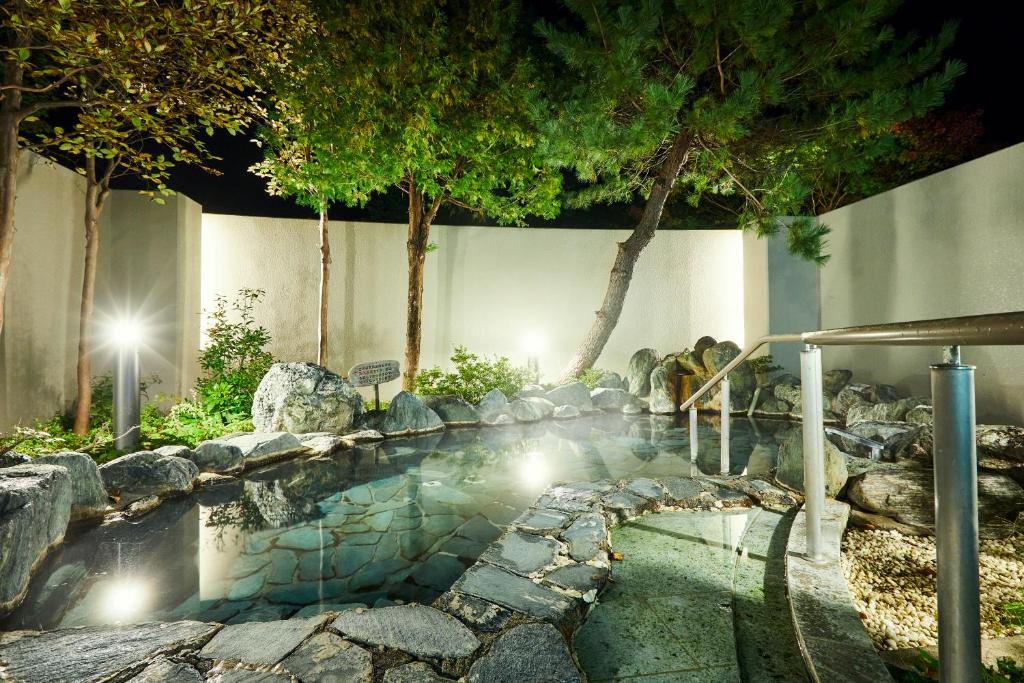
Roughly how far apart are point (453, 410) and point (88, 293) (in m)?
4.35

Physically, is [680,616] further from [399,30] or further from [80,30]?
[399,30]

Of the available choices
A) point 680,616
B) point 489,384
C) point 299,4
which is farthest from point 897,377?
point 299,4

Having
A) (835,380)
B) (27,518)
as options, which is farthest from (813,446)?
(835,380)

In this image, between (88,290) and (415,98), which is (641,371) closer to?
(415,98)

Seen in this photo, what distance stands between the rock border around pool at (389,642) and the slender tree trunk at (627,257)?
620cm

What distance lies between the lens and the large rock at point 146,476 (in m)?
3.46

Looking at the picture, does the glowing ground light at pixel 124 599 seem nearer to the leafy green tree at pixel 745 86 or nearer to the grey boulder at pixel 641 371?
the leafy green tree at pixel 745 86

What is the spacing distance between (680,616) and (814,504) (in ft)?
2.45

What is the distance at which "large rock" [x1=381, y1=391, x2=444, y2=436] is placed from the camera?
596cm

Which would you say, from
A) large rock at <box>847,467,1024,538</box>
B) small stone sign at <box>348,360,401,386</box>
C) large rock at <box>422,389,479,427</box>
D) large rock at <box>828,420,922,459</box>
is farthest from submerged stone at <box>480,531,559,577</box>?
small stone sign at <box>348,360,401,386</box>

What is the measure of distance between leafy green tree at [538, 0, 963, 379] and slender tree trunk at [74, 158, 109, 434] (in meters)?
5.33

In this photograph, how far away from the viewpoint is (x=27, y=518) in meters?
2.41

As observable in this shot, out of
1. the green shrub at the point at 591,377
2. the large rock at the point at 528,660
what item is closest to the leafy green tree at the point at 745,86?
the green shrub at the point at 591,377

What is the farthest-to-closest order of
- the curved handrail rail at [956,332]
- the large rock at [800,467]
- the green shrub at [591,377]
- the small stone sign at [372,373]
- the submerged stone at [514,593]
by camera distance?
the green shrub at [591,377]
the small stone sign at [372,373]
the large rock at [800,467]
the submerged stone at [514,593]
the curved handrail rail at [956,332]
